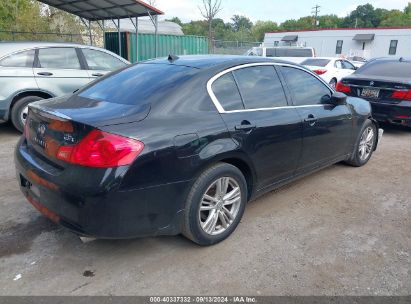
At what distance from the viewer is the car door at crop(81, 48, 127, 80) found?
23.6 feet

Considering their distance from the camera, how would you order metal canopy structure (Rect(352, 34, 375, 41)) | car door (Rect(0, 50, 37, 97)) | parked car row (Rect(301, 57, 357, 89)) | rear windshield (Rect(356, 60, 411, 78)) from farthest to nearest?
metal canopy structure (Rect(352, 34, 375, 41)) < parked car row (Rect(301, 57, 357, 89)) < rear windshield (Rect(356, 60, 411, 78)) < car door (Rect(0, 50, 37, 97))

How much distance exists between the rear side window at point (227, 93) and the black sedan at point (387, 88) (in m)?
4.74

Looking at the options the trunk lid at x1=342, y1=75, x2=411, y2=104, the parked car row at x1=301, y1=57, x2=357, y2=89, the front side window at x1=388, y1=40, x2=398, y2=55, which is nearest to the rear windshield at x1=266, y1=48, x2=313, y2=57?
the parked car row at x1=301, y1=57, x2=357, y2=89

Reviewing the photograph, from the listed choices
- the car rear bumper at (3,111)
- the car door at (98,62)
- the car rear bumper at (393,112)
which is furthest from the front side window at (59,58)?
the car rear bumper at (393,112)

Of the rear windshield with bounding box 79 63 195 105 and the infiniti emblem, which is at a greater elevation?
the rear windshield with bounding box 79 63 195 105

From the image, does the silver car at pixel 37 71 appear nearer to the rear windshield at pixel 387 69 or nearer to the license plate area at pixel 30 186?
the license plate area at pixel 30 186

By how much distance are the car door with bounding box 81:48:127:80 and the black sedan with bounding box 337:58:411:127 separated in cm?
484

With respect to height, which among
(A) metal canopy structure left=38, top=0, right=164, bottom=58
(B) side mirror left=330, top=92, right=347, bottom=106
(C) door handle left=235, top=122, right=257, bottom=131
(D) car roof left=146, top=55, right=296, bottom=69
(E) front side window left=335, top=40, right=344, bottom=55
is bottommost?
(C) door handle left=235, top=122, right=257, bottom=131

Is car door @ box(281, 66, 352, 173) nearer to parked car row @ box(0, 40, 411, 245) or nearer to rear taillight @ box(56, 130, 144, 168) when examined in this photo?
parked car row @ box(0, 40, 411, 245)

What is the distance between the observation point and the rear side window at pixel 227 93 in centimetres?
324

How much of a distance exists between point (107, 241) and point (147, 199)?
34.3 inches

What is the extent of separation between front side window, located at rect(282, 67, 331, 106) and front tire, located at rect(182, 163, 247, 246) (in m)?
1.30

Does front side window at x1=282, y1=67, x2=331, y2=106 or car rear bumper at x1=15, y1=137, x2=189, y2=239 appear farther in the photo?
front side window at x1=282, y1=67, x2=331, y2=106

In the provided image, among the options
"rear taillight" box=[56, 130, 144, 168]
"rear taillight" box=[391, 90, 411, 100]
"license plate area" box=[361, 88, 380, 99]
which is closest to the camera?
"rear taillight" box=[56, 130, 144, 168]
